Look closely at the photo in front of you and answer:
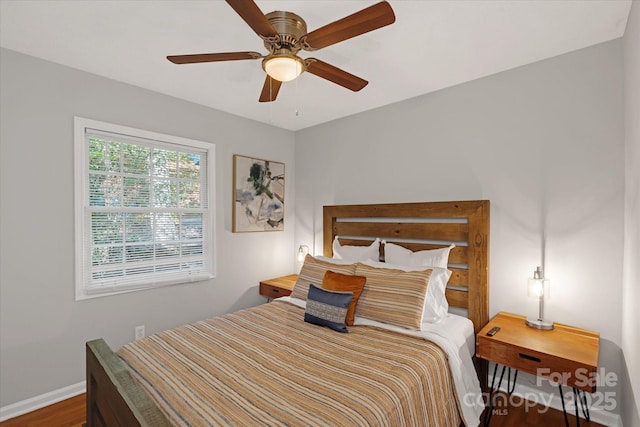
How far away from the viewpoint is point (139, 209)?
286 cm

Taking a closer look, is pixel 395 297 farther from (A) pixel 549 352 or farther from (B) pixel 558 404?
(B) pixel 558 404

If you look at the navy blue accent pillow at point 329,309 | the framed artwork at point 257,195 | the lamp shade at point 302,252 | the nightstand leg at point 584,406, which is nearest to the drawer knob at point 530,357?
the nightstand leg at point 584,406

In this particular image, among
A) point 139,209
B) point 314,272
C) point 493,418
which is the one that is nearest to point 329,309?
point 314,272

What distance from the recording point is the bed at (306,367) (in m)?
1.31

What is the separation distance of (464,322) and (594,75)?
1.96m

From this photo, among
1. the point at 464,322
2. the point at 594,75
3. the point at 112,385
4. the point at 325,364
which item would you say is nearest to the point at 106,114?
the point at 112,385

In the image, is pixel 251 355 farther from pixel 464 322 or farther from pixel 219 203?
pixel 219 203

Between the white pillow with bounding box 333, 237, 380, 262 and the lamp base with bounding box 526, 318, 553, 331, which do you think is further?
the white pillow with bounding box 333, 237, 380, 262

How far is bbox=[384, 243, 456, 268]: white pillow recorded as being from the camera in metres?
2.64

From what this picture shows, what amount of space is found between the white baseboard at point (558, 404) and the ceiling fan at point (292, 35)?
2594 mm

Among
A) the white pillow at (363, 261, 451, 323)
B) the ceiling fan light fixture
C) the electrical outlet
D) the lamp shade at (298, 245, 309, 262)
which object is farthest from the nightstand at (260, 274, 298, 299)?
the ceiling fan light fixture

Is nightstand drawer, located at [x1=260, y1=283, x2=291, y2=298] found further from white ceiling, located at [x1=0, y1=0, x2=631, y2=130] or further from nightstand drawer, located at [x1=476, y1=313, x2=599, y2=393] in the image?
white ceiling, located at [x1=0, y1=0, x2=631, y2=130]

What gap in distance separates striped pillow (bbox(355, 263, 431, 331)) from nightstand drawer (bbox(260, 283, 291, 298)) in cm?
121

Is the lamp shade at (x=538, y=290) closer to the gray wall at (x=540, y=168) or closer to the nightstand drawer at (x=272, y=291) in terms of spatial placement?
the gray wall at (x=540, y=168)
